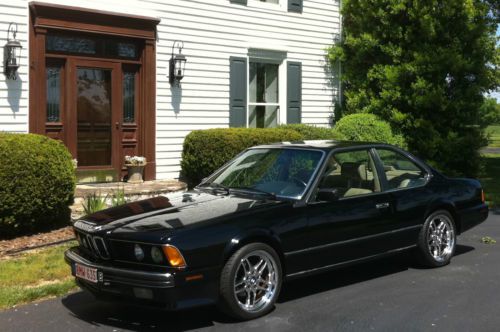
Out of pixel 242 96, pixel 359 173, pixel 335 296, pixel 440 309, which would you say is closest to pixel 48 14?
pixel 242 96

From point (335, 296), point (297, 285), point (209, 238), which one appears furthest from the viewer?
point (297, 285)

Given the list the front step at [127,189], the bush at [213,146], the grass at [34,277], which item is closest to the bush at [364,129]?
the bush at [213,146]

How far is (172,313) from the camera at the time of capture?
5.27 meters

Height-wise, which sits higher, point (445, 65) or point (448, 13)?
point (448, 13)

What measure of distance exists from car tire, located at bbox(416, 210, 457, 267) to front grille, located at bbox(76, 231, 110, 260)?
3.40 meters

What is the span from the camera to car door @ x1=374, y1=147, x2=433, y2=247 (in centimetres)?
633

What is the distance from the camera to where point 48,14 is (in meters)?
10.4

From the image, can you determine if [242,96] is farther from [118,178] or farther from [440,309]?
[440,309]

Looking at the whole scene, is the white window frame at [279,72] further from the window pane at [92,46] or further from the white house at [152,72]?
the window pane at [92,46]

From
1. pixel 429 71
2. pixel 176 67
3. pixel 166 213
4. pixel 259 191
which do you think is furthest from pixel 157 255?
pixel 429 71

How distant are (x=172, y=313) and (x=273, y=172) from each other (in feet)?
5.44

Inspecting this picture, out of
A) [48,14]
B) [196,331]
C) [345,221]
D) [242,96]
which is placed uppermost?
[48,14]

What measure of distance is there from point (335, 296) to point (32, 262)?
3.47 metres

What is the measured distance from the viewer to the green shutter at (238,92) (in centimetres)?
1330
